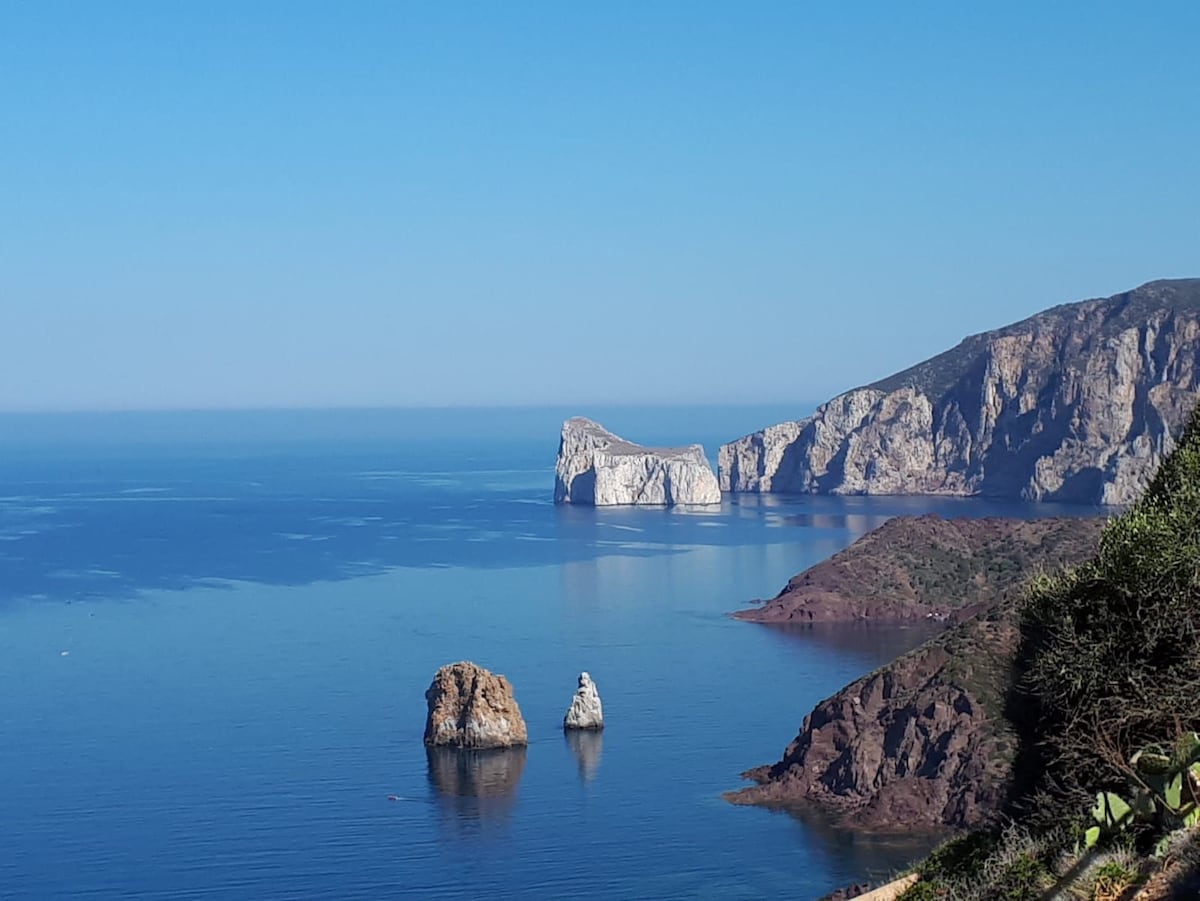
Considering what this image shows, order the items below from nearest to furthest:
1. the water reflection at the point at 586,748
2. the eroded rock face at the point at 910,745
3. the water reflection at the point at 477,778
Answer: the eroded rock face at the point at 910,745 → the water reflection at the point at 477,778 → the water reflection at the point at 586,748

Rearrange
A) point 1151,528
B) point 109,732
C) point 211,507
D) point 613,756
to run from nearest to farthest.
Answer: point 1151,528 < point 613,756 < point 109,732 < point 211,507

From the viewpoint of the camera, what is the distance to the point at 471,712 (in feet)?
221

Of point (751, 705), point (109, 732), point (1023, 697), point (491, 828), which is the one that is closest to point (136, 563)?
point (109, 732)

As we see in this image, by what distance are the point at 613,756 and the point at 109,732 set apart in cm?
2378

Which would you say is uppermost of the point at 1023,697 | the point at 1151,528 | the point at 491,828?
the point at 1151,528

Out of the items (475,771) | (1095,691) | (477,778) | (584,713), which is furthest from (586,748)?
(1095,691)

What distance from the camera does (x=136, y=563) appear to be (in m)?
140

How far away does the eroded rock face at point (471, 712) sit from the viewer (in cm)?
6731

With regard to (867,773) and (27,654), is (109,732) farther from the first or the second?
(867,773)

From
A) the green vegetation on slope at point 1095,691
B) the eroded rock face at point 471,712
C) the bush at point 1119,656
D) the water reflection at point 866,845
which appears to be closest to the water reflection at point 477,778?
the eroded rock face at point 471,712

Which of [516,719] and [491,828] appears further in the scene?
[516,719]

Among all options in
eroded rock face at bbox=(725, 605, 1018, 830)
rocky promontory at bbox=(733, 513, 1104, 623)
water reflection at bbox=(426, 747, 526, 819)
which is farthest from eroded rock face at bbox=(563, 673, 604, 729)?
rocky promontory at bbox=(733, 513, 1104, 623)

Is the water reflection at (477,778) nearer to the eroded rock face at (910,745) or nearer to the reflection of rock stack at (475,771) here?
the reflection of rock stack at (475,771)

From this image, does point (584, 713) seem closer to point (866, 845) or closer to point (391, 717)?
→ point (391, 717)
